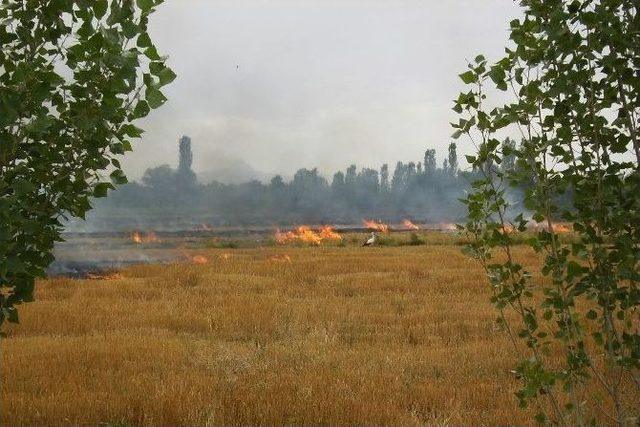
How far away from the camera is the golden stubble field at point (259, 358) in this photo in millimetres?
6758

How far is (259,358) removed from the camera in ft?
30.4

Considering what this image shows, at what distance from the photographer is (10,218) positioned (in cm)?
317

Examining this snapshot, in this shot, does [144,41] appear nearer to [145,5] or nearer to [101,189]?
[145,5]

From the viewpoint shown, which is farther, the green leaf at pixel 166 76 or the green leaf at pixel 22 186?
the green leaf at pixel 166 76

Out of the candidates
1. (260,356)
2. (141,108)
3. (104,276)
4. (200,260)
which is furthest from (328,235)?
(141,108)

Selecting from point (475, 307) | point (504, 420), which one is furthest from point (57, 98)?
point (475, 307)

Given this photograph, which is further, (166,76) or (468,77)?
(468,77)

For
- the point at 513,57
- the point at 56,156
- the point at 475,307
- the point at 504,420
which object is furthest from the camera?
the point at 475,307

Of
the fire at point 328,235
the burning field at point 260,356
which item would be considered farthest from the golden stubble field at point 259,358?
the fire at point 328,235

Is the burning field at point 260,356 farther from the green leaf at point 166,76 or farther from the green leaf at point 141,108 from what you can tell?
the green leaf at point 166,76

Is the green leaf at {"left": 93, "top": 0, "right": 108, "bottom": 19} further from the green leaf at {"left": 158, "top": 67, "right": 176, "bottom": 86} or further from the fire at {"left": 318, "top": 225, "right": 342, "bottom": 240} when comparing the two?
the fire at {"left": 318, "top": 225, "right": 342, "bottom": 240}

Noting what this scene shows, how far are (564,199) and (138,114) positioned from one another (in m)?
2.99

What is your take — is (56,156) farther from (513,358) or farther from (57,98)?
(513,358)

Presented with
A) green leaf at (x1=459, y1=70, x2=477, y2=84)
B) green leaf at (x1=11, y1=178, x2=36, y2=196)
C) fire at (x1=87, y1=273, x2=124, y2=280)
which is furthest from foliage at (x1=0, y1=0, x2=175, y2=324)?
fire at (x1=87, y1=273, x2=124, y2=280)
